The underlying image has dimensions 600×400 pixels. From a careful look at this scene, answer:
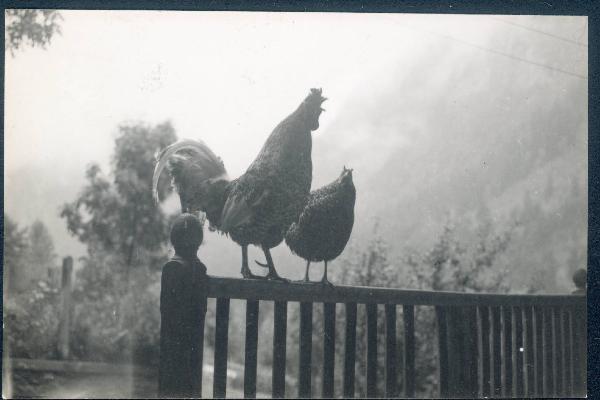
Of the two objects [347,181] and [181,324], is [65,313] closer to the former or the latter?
[181,324]

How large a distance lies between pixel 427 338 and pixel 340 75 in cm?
186

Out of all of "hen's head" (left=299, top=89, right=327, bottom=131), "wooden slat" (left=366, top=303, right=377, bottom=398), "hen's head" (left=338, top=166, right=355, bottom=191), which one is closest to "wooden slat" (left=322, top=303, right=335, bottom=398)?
"wooden slat" (left=366, top=303, right=377, bottom=398)

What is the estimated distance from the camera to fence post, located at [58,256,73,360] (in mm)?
2498

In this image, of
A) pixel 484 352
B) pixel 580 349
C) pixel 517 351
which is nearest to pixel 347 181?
pixel 484 352

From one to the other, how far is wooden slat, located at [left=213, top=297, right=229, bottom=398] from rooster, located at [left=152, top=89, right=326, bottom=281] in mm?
331

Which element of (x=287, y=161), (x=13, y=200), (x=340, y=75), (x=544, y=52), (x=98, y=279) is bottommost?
(x=98, y=279)

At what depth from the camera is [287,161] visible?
1.81m

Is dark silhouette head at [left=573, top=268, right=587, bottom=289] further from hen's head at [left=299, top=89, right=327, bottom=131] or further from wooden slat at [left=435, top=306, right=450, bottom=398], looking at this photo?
hen's head at [left=299, top=89, right=327, bottom=131]

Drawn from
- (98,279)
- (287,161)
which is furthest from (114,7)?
(98,279)

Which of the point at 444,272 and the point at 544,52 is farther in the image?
the point at 444,272

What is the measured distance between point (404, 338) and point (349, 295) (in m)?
0.35

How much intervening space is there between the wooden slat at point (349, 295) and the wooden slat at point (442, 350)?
74mm

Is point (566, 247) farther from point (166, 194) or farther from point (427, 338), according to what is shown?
point (166, 194)

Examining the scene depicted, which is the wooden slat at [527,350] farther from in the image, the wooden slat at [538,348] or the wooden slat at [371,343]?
the wooden slat at [371,343]
